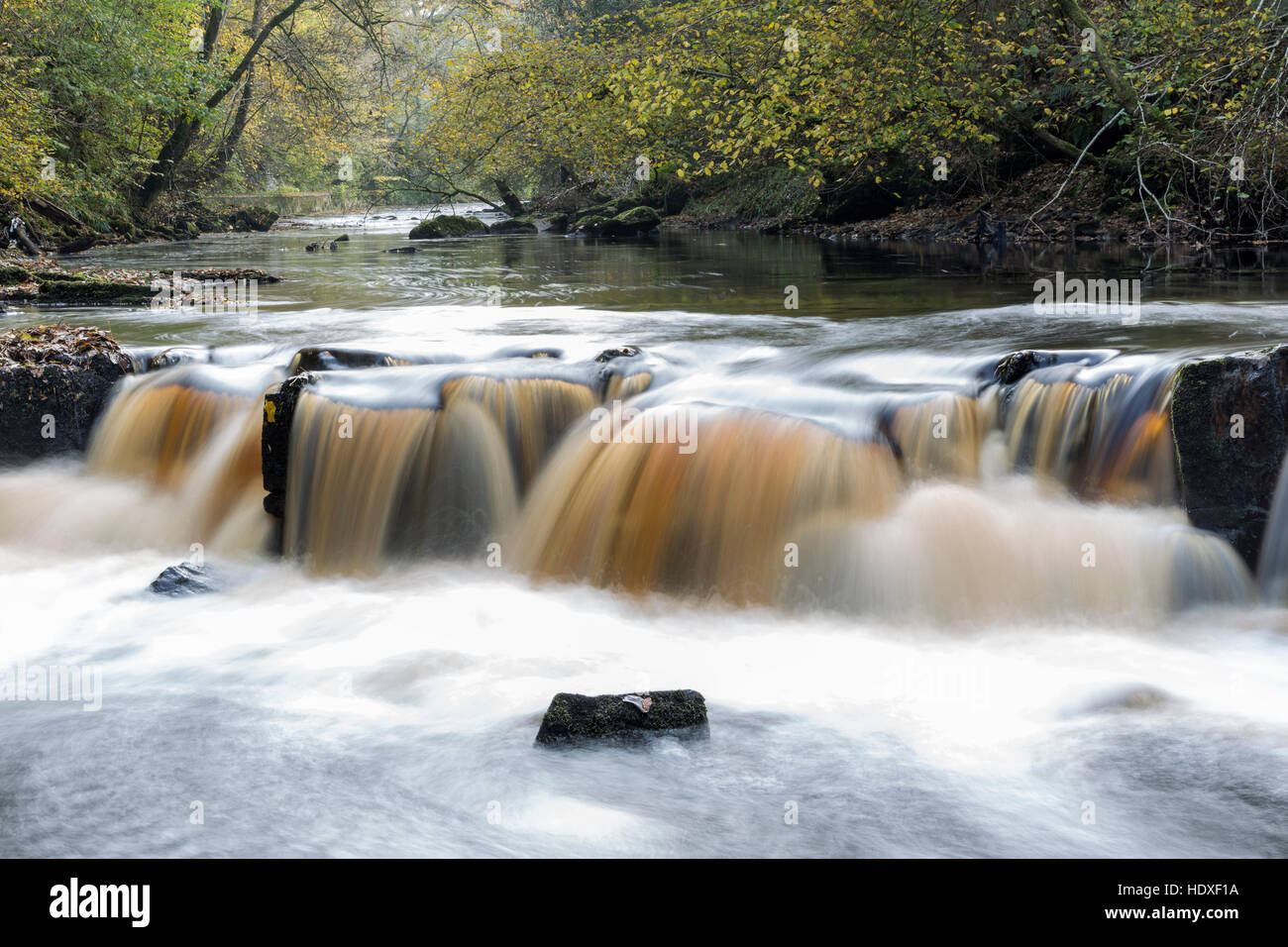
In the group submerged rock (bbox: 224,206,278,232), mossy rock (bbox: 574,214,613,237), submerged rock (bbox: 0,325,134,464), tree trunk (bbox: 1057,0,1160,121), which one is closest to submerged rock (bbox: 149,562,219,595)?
submerged rock (bbox: 0,325,134,464)

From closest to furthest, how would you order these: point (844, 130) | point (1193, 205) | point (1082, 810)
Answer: point (1082, 810)
point (1193, 205)
point (844, 130)

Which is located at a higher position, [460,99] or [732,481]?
[460,99]

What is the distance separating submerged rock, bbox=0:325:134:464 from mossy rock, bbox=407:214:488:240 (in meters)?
20.0

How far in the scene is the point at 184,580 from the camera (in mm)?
5957

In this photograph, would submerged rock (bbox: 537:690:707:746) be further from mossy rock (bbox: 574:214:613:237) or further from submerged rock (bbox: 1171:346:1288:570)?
mossy rock (bbox: 574:214:613:237)

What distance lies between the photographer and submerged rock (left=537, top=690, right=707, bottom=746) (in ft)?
13.2

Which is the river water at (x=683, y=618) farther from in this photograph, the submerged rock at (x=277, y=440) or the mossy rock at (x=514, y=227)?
the mossy rock at (x=514, y=227)

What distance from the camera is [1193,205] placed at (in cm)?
1506

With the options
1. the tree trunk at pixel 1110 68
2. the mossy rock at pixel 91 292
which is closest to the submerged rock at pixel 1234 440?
the tree trunk at pixel 1110 68

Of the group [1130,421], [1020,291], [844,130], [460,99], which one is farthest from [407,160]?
[1130,421]

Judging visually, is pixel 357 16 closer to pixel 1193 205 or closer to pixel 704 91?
pixel 704 91

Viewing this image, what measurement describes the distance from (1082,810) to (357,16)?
81.3 feet

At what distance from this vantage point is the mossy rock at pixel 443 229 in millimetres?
27500

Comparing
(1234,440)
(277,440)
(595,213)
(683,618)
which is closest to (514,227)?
(595,213)
